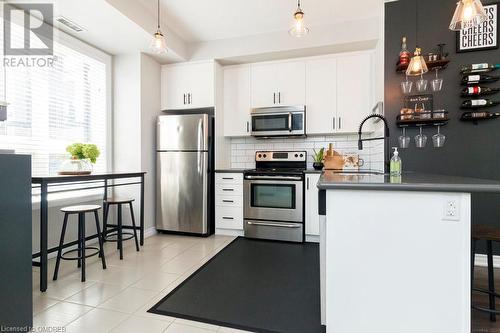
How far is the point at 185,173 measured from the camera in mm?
3701

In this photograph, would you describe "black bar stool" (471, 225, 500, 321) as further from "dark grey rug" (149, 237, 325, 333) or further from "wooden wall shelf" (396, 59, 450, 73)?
"wooden wall shelf" (396, 59, 450, 73)

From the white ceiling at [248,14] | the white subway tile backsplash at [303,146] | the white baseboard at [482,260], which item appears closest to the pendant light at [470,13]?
the white ceiling at [248,14]

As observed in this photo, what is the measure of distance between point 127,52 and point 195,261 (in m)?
2.90

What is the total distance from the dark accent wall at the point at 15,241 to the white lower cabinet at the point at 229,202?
2352 millimetres

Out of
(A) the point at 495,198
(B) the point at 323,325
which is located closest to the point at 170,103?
(B) the point at 323,325

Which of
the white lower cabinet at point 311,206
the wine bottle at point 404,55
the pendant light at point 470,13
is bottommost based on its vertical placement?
the white lower cabinet at point 311,206

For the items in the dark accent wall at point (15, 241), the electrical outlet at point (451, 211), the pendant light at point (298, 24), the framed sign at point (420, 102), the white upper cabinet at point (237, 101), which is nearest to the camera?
the electrical outlet at point (451, 211)

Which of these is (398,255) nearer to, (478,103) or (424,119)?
(424,119)

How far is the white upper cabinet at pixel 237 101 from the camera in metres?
3.99

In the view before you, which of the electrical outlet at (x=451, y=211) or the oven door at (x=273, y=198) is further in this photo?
the oven door at (x=273, y=198)

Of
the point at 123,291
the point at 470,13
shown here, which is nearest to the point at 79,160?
the point at 123,291

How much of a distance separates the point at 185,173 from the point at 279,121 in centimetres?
150

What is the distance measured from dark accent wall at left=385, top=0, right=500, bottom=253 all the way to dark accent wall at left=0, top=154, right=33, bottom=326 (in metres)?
3.22

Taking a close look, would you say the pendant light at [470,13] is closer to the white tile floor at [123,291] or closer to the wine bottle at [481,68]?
the wine bottle at [481,68]
